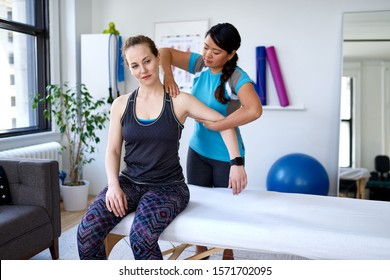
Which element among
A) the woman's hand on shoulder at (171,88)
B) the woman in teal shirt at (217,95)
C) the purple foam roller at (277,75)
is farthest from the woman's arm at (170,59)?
the purple foam roller at (277,75)

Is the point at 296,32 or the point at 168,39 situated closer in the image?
the point at 296,32

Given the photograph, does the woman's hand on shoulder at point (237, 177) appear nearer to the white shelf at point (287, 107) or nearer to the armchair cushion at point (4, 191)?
the armchair cushion at point (4, 191)

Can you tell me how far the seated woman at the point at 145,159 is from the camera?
1452 mm

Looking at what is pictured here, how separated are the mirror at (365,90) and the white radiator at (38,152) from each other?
94.6 inches

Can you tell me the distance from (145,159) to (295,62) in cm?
234

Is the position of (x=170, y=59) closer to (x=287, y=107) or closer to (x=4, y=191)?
(x=4, y=191)

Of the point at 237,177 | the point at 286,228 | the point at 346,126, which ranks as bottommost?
the point at 286,228

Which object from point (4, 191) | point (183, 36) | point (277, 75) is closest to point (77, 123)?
point (183, 36)

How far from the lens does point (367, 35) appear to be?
337 centimetres

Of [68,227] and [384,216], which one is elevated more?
[384,216]

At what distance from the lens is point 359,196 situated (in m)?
3.50

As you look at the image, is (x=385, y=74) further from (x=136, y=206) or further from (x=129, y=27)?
(x=136, y=206)

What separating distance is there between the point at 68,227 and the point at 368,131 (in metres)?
2.49
